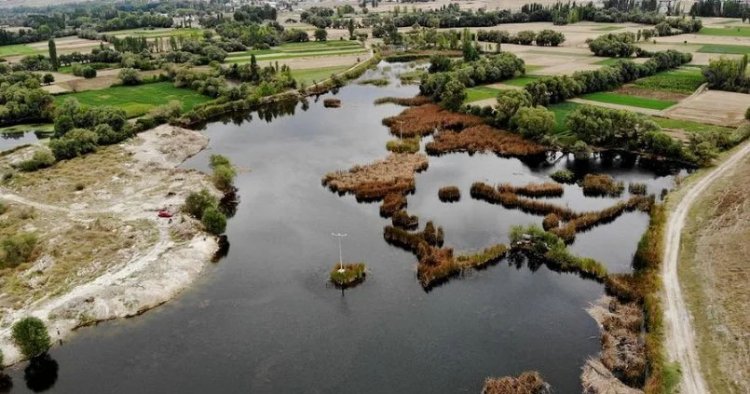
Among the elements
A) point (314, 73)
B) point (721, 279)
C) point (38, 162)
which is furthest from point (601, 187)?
point (314, 73)

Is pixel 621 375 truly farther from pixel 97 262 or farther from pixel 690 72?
pixel 690 72

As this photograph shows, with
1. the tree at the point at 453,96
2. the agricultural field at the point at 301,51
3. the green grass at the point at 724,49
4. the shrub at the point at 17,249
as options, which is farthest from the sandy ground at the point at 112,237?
the green grass at the point at 724,49

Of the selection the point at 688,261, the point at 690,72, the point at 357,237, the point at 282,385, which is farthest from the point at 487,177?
the point at 690,72

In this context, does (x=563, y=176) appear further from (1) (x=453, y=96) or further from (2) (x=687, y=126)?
(1) (x=453, y=96)

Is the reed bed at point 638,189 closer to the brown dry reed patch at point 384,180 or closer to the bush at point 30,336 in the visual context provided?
the brown dry reed patch at point 384,180

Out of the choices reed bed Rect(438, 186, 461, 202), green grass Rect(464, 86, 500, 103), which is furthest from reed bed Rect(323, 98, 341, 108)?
reed bed Rect(438, 186, 461, 202)
